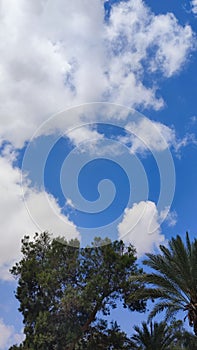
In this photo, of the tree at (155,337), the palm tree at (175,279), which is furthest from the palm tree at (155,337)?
the palm tree at (175,279)

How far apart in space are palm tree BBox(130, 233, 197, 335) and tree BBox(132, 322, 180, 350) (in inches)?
211

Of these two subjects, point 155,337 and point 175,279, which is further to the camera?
point 155,337

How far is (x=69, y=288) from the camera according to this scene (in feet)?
74.1

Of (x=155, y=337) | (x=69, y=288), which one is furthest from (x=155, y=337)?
(x=69, y=288)

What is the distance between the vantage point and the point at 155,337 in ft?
68.3

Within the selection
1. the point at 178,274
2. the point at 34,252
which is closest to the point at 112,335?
the point at 34,252

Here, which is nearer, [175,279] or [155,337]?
[175,279]

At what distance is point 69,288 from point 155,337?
206 inches

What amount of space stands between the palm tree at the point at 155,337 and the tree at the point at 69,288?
199 cm

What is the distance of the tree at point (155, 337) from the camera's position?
20.8 metres

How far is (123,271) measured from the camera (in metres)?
23.1

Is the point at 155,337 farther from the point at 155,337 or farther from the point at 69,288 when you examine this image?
the point at 69,288

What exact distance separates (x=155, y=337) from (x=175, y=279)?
6.98 meters

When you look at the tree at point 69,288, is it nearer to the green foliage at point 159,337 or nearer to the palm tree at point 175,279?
the green foliage at point 159,337
